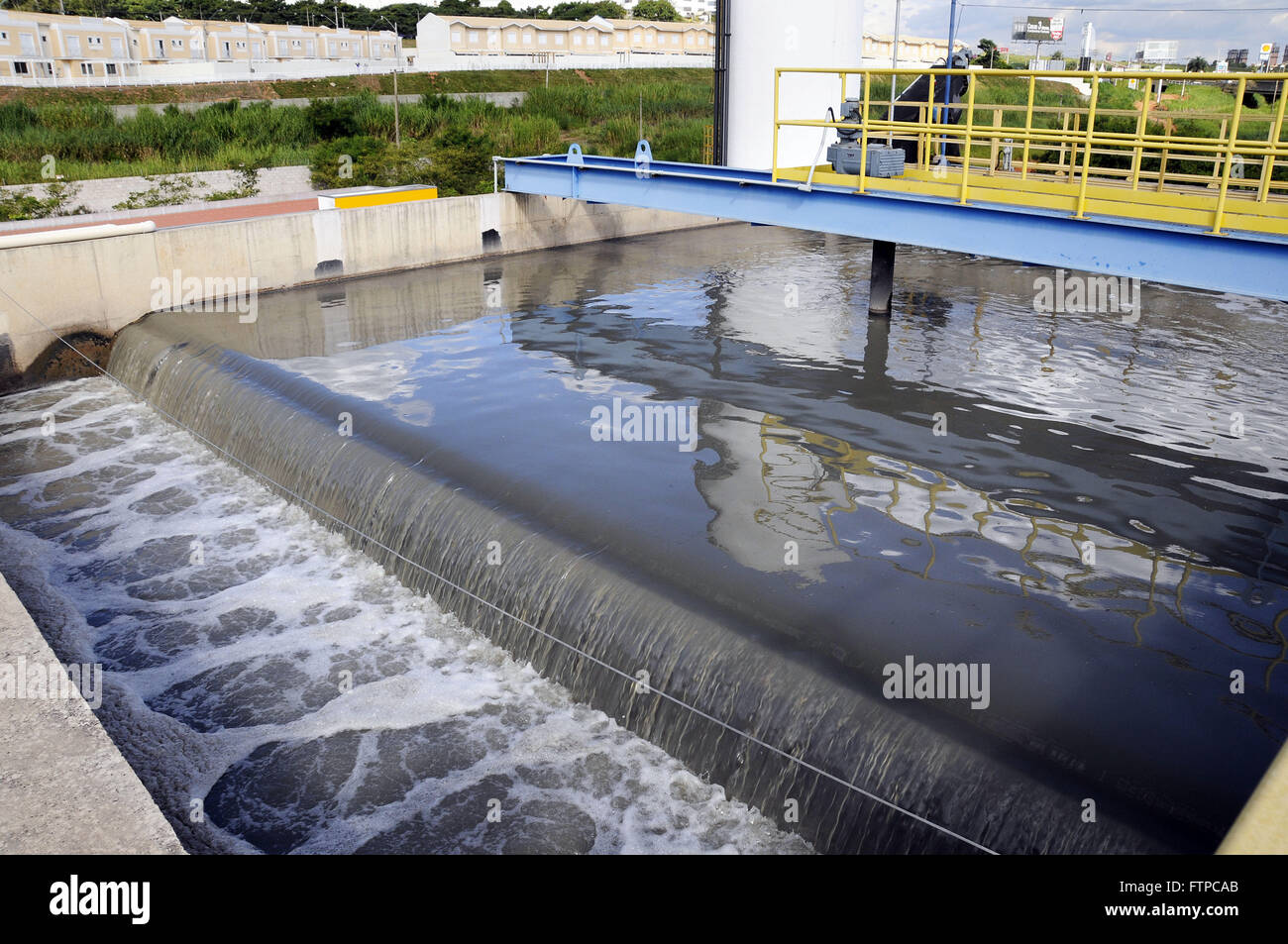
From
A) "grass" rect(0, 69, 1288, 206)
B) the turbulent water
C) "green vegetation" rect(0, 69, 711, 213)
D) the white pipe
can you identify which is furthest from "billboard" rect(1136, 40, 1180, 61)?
the white pipe

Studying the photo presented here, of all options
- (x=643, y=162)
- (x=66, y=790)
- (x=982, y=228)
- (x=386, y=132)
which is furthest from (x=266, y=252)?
(x=66, y=790)

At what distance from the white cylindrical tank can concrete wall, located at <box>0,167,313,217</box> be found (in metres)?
10.2

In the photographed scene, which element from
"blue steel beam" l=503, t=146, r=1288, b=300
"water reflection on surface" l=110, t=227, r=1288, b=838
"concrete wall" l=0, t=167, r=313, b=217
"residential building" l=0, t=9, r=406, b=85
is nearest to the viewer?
"water reflection on surface" l=110, t=227, r=1288, b=838

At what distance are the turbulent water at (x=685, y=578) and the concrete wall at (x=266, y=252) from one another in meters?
1.38

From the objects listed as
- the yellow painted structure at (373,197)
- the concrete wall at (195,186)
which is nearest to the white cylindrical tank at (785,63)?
the yellow painted structure at (373,197)

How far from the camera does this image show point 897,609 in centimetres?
683

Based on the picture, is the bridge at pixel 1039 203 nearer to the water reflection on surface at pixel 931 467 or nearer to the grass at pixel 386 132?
the water reflection on surface at pixel 931 467

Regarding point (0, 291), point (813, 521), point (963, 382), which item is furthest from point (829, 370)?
point (0, 291)

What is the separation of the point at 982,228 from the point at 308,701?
8108 millimetres

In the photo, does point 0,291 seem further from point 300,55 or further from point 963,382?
point 300,55

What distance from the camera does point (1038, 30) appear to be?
107ft

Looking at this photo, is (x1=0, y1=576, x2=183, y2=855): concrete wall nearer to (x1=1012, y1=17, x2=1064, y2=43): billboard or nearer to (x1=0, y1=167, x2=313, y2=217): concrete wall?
(x1=0, y1=167, x2=313, y2=217): concrete wall

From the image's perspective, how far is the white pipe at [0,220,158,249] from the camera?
46.4 feet
